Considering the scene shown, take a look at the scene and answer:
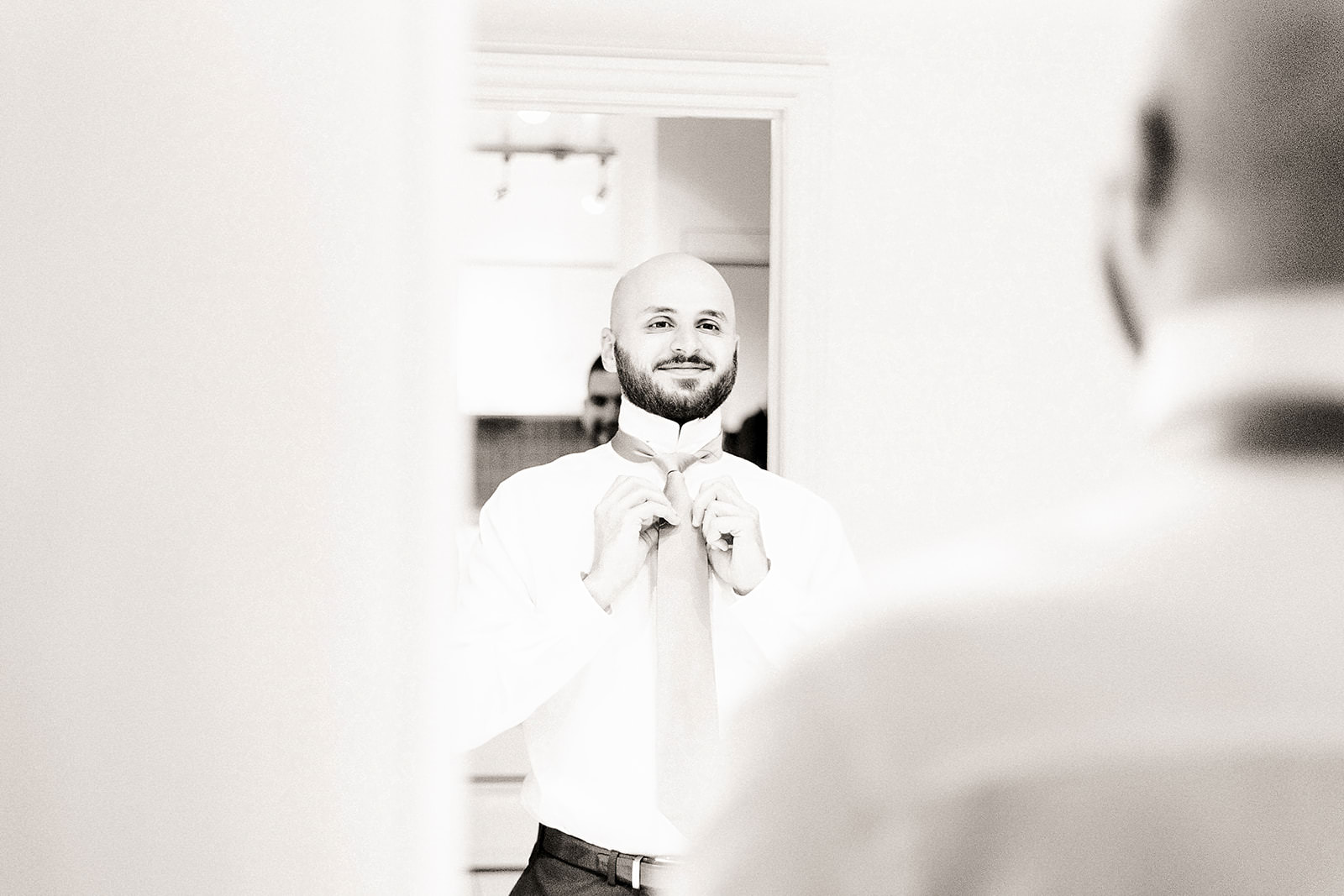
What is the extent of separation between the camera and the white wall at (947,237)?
105cm

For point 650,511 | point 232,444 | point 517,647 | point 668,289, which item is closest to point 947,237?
point 668,289

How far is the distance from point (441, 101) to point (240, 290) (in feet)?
0.28

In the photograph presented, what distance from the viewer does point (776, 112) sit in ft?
3.62

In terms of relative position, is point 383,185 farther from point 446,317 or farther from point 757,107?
point 757,107

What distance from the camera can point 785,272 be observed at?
111 centimetres

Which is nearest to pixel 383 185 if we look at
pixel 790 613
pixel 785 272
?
pixel 790 613

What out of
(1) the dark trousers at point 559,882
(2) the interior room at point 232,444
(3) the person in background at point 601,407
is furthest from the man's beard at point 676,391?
(2) the interior room at point 232,444

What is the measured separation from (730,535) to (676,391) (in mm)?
136

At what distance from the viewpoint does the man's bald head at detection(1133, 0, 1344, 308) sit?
0.25 meters

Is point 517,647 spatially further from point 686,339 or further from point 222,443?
point 222,443

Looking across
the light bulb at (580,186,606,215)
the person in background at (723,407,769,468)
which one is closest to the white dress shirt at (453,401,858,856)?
the person in background at (723,407,769,468)

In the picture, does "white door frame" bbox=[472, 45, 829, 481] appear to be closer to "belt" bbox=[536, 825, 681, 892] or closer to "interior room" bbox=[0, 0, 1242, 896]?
"belt" bbox=[536, 825, 681, 892]

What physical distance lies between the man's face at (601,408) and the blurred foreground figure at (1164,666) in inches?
36.1

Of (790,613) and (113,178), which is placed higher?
(113,178)
